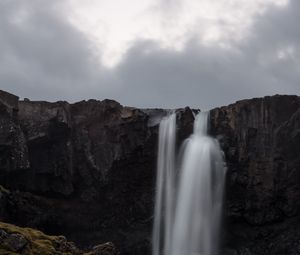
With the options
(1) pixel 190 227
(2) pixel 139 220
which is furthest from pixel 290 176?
(2) pixel 139 220

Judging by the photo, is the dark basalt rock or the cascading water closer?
the dark basalt rock

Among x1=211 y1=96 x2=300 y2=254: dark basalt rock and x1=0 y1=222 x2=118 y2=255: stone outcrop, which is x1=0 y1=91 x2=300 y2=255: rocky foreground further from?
x1=0 y1=222 x2=118 y2=255: stone outcrop

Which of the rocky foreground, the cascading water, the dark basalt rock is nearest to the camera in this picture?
the dark basalt rock

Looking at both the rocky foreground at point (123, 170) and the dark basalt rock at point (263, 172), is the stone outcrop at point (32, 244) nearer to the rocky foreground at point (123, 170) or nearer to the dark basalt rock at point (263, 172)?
the rocky foreground at point (123, 170)

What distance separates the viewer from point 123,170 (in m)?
Result: 93.5

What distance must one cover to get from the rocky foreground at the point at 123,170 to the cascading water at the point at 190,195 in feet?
3.94

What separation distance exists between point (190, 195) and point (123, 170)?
948 cm

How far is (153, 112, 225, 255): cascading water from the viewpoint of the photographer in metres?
88.8

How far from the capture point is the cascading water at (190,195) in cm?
8881

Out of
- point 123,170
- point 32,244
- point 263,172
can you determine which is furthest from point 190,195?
point 32,244

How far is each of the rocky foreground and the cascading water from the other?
47.3 inches

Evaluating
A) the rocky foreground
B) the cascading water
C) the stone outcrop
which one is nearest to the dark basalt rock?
the rocky foreground

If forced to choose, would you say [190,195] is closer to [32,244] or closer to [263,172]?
[263,172]

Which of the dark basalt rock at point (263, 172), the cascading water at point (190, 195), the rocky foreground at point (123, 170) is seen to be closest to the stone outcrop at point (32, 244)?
the rocky foreground at point (123, 170)
